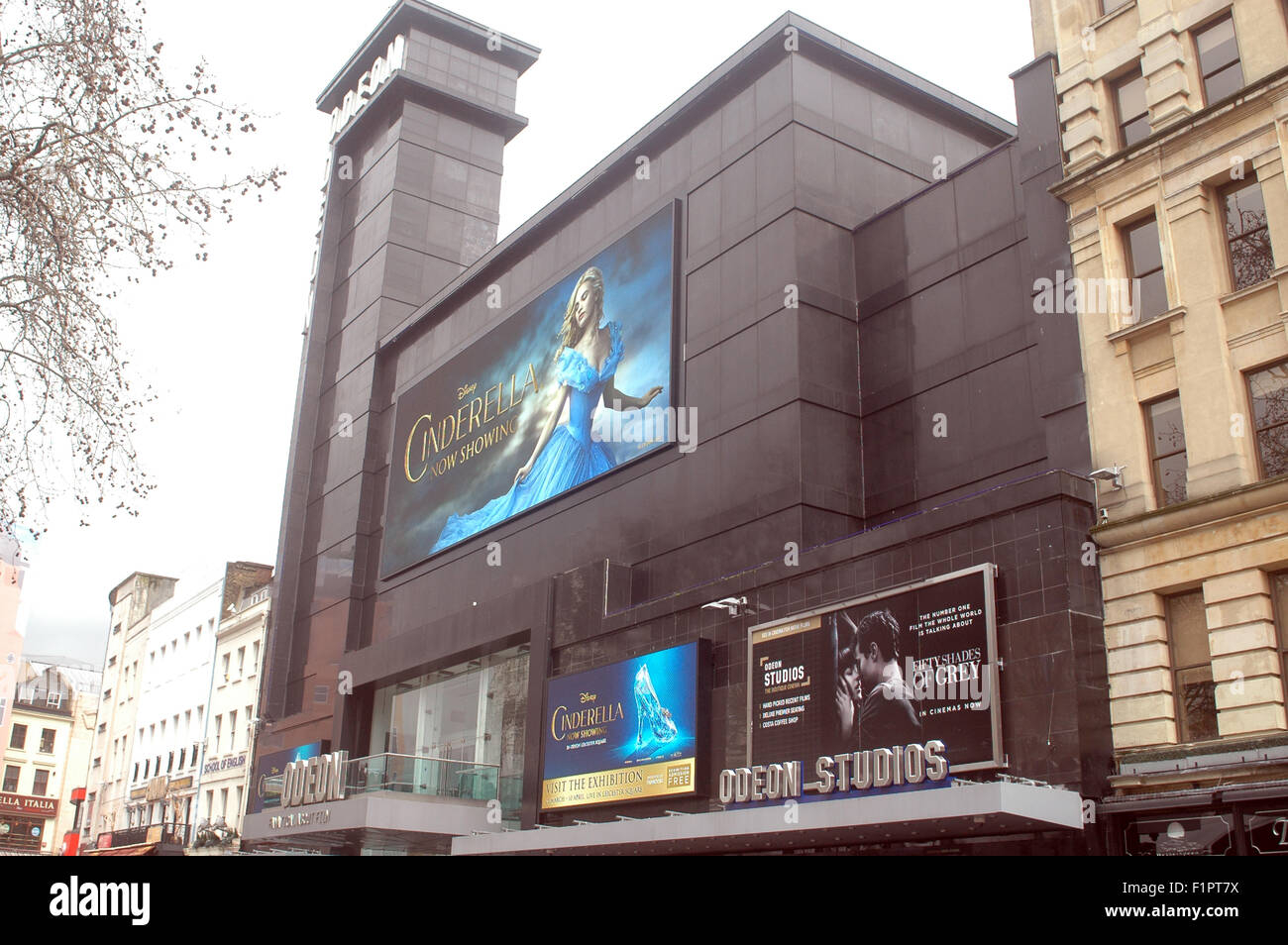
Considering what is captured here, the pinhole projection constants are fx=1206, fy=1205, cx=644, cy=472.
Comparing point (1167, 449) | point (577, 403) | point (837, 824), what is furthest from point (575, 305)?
point (837, 824)

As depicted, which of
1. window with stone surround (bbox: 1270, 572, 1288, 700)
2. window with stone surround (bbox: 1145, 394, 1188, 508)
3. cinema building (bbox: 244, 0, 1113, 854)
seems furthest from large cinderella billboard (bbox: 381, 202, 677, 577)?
window with stone surround (bbox: 1270, 572, 1288, 700)

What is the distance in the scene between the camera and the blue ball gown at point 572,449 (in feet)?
118

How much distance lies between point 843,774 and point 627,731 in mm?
7946

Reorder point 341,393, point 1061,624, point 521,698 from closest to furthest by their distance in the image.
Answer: point 1061,624
point 521,698
point 341,393

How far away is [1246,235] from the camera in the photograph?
73.6 ft

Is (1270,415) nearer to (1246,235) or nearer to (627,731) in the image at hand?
(1246,235)

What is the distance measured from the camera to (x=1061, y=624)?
20.7m

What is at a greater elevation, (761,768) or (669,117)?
(669,117)

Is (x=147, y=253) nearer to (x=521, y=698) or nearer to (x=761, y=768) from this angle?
(x=761, y=768)

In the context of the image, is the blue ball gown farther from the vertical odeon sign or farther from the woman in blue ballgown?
the vertical odeon sign

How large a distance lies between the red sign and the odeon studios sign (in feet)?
293
